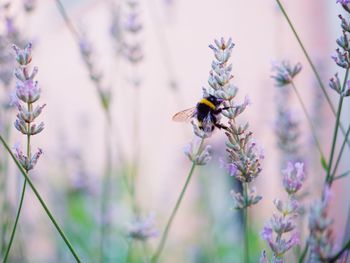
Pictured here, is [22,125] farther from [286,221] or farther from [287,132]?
[287,132]

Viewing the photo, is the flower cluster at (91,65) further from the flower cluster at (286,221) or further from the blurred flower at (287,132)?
the flower cluster at (286,221)

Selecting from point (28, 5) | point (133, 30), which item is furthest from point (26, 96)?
point (133, 30)

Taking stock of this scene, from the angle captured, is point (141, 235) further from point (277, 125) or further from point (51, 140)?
point (51, 140)

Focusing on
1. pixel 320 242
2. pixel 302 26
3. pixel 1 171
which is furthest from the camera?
pixel 302 26

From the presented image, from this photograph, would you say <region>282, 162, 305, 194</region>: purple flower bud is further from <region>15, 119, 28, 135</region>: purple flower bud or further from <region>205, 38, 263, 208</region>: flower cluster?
<region>15, 119, 28, 135</region>: purple flower bud

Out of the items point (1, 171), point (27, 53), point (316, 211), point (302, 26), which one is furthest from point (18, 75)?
point (302, 26)

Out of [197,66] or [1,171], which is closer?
[1,171]
